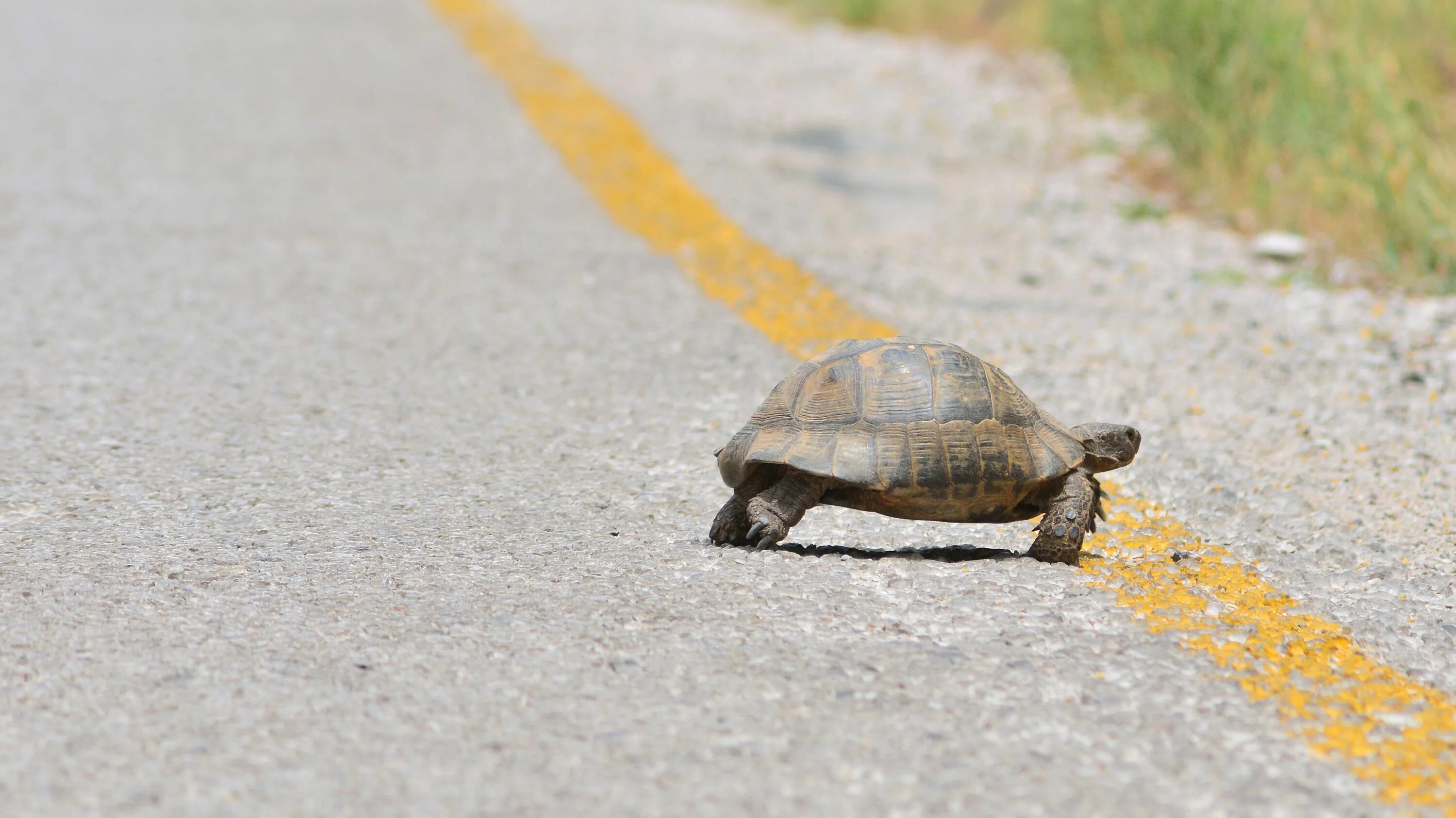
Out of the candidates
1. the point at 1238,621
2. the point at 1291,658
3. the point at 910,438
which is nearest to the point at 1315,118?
the point at 910,438

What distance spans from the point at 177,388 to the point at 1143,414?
244 centimetres

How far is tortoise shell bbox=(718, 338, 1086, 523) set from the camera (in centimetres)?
289

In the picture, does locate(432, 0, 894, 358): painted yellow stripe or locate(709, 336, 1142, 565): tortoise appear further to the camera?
locate(432, 0, 894, 358): painted yellow stripe

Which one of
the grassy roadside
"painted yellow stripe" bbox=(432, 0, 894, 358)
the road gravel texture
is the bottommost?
the road gravel texture

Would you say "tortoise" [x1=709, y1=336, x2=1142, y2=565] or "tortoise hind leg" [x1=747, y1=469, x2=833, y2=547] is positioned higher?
"tortoise" [x1=709, y1=336, x2=1142, y2=565]

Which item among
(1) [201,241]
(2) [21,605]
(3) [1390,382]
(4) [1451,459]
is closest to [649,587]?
(2) [21,605]

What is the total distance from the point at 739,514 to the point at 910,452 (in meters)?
0.34

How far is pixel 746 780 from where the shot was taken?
204cm

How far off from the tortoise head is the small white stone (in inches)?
103

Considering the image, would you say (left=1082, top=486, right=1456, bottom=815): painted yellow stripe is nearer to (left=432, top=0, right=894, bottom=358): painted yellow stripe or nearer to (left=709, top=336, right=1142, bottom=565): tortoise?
(left=709, top=336, right=1142, bottom=565): tortoise

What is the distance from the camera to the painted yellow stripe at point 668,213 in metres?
4.48

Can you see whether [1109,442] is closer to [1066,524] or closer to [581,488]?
[1066,524]

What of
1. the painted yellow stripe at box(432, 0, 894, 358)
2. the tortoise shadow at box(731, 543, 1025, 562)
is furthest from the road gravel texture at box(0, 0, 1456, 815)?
the painted yellow stripe at box(432, 0, 894, 358)

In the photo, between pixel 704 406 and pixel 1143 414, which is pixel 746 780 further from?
pixel 1143 414
